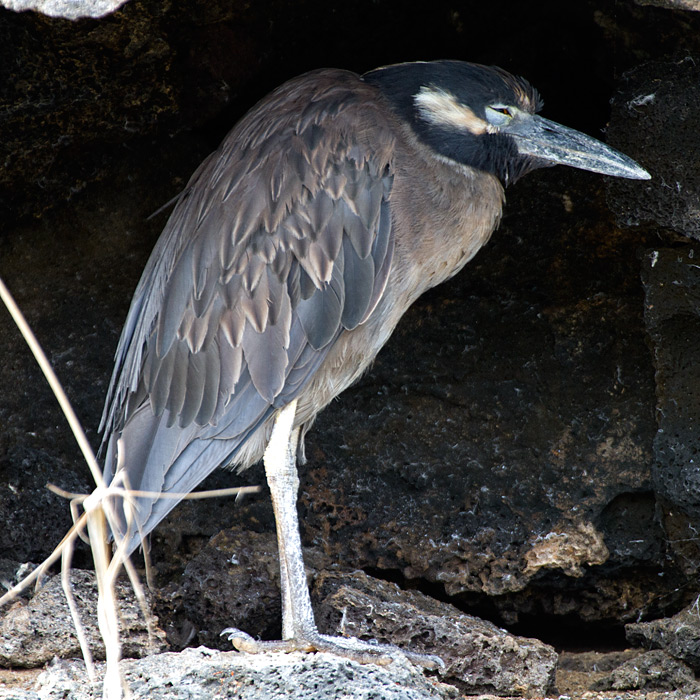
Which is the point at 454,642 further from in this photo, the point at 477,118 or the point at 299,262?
the point at 477,118

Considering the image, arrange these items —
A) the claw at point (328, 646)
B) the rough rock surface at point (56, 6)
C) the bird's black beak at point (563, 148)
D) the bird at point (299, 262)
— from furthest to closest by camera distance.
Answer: the bird's black beak at point (563, 148)
the bird at point (299, 262)
the claw at point (328, 646)
the rough rock surface at point (56, 6)

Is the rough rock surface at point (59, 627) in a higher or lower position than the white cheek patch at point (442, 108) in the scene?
lower

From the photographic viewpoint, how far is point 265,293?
2982mm

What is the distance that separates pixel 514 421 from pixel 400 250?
119cm

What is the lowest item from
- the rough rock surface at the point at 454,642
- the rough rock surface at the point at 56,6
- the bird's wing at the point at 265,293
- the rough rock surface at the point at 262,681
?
the rough rock surface at the point at 454,642

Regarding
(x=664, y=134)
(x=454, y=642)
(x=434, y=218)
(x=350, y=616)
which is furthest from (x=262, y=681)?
(x=664, y=134)

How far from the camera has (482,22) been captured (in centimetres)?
387

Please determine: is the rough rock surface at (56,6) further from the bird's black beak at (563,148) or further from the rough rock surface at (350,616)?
the rough rock surface at (350,616)

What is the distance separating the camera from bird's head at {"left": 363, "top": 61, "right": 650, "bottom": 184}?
126 inches

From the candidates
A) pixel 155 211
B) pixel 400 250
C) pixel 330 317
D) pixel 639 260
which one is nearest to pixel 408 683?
pixel 330 317

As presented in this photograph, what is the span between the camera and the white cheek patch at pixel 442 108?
3.21 metres

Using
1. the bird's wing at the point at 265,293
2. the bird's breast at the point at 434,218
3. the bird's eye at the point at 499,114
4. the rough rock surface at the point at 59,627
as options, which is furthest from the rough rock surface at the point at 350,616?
the bird's eye at the point at 499,114

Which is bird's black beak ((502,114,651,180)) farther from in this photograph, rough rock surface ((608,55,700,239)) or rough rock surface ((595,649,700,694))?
rough rock surface ((595,649,700,694))

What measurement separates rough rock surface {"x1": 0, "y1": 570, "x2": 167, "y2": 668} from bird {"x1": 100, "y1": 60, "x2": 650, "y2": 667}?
30 centimetres
